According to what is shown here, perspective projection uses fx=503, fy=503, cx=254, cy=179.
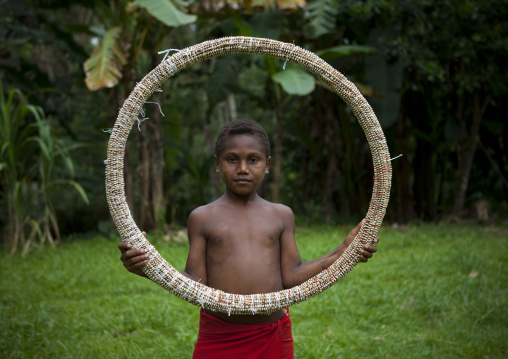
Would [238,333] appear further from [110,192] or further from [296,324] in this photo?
[296,324]

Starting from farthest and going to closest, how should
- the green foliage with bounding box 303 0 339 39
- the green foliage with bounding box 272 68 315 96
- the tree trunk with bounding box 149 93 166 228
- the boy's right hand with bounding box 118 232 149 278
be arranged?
the tree trunk with bounding box 149 93 166 228, the green foliage with bounding box 303 0 339 39, the green foliage with bounding box 272 68 315 96, the boy's right hand with bounding box 118 232 149 278

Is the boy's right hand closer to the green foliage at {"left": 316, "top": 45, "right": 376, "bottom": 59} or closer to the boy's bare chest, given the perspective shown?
the boy's bare chest

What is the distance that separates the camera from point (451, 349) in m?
2.91

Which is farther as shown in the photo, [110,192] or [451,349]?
[451,349]

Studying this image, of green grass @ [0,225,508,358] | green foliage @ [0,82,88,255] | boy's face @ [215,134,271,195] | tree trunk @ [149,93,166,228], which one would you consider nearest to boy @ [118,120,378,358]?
boy's face @ [215,134,271,195]

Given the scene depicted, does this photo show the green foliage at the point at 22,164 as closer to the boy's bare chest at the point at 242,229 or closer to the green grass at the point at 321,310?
the green grass at the point at 321,310

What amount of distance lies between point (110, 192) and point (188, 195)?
6778 millimetres

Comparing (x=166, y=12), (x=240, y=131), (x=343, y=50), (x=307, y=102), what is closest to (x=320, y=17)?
(x=343, y=50)

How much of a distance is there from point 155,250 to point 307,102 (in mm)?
6647

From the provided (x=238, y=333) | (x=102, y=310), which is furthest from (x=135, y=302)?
(x=238, y=333)

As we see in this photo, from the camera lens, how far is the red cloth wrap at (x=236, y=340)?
190cm

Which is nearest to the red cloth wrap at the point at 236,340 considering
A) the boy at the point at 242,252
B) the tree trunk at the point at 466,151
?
the boy at the point at 242,252

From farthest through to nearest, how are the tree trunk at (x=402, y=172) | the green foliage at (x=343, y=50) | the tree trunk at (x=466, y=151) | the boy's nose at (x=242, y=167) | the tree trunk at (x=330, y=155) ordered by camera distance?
the tree trunk at (x=330, y=155) < the tree trunk at (x=402, y=172) < the tree trunk at (x=466, y=151) < the green foliage at (x=343, y=50) < the boy's nose at (x=242, y=167)

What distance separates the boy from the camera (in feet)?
6.28
